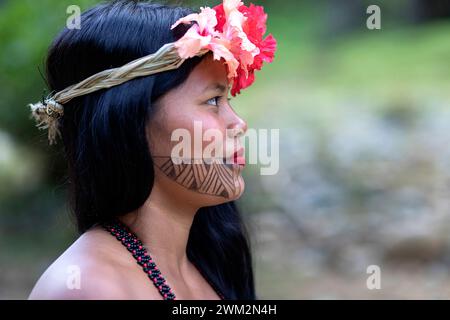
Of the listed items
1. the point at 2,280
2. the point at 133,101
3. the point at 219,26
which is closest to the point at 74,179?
the point at 133,101

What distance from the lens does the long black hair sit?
7.57 feet

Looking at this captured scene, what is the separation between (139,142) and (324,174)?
540cm

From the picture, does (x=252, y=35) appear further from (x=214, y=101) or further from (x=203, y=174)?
(x=203, y=174)

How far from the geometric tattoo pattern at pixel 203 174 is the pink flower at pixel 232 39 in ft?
1.03

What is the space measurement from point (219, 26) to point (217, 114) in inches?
12.1

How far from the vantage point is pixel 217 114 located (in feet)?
7.83

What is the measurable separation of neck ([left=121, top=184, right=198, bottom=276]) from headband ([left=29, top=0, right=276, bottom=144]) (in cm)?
40

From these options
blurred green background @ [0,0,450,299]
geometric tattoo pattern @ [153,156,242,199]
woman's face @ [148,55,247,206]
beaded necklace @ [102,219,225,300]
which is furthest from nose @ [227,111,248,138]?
blurred green background @ [0,0,450,299]

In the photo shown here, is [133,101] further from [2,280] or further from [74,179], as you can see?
[2,280]

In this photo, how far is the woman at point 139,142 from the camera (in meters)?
2.31

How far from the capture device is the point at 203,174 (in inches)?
93.4

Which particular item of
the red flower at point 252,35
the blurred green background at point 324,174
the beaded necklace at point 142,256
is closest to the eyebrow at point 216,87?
the red flower at point 252,35

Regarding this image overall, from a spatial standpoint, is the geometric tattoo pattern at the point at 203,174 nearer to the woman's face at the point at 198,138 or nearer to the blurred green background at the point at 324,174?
the woman's face at the point at 198,138

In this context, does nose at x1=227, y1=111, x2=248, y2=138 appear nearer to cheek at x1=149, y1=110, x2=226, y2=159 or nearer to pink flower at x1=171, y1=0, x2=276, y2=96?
cheek at x1=149, y1=110, x2=226, y2=159
